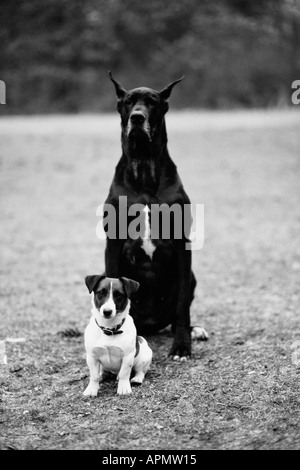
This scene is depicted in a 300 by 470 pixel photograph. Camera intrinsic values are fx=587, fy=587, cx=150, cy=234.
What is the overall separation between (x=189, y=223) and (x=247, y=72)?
1724 centimetres

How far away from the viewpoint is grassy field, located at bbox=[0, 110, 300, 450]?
3.66 metres

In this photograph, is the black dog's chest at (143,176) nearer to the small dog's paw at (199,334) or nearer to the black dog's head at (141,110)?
the black dog's head at (141,110)

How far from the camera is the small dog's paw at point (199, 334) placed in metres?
5.28

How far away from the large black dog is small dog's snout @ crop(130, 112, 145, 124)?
10 cm

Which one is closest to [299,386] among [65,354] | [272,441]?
[272,441]

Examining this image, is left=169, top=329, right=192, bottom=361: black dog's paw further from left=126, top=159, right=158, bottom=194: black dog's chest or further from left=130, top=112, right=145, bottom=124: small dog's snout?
left=130, top=112, right=145, bottom=124: small dog's snout

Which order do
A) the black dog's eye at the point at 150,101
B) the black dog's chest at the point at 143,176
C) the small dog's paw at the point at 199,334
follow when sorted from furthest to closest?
the small dog's paw at the point at 199,334
the black dog's chest at the point at 143,176
the black dog's eye at the point at 150,101

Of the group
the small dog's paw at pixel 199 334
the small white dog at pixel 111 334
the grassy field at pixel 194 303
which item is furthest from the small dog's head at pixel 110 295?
the small dog's paw at pixel 199 334

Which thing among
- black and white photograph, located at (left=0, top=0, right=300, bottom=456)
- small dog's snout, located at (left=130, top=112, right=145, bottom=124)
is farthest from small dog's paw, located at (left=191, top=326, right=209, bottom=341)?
small dog's snout, located at (left=130, top=112, right=145, bottom=124)

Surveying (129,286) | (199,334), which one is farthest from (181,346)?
(129,286)

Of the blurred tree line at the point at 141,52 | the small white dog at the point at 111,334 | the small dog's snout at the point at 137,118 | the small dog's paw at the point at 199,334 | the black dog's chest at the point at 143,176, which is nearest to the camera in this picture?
the small white dog at the point at 111,334

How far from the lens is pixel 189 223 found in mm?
4766

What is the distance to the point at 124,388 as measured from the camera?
13.4ft

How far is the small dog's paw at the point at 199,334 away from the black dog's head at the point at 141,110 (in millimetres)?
1810
